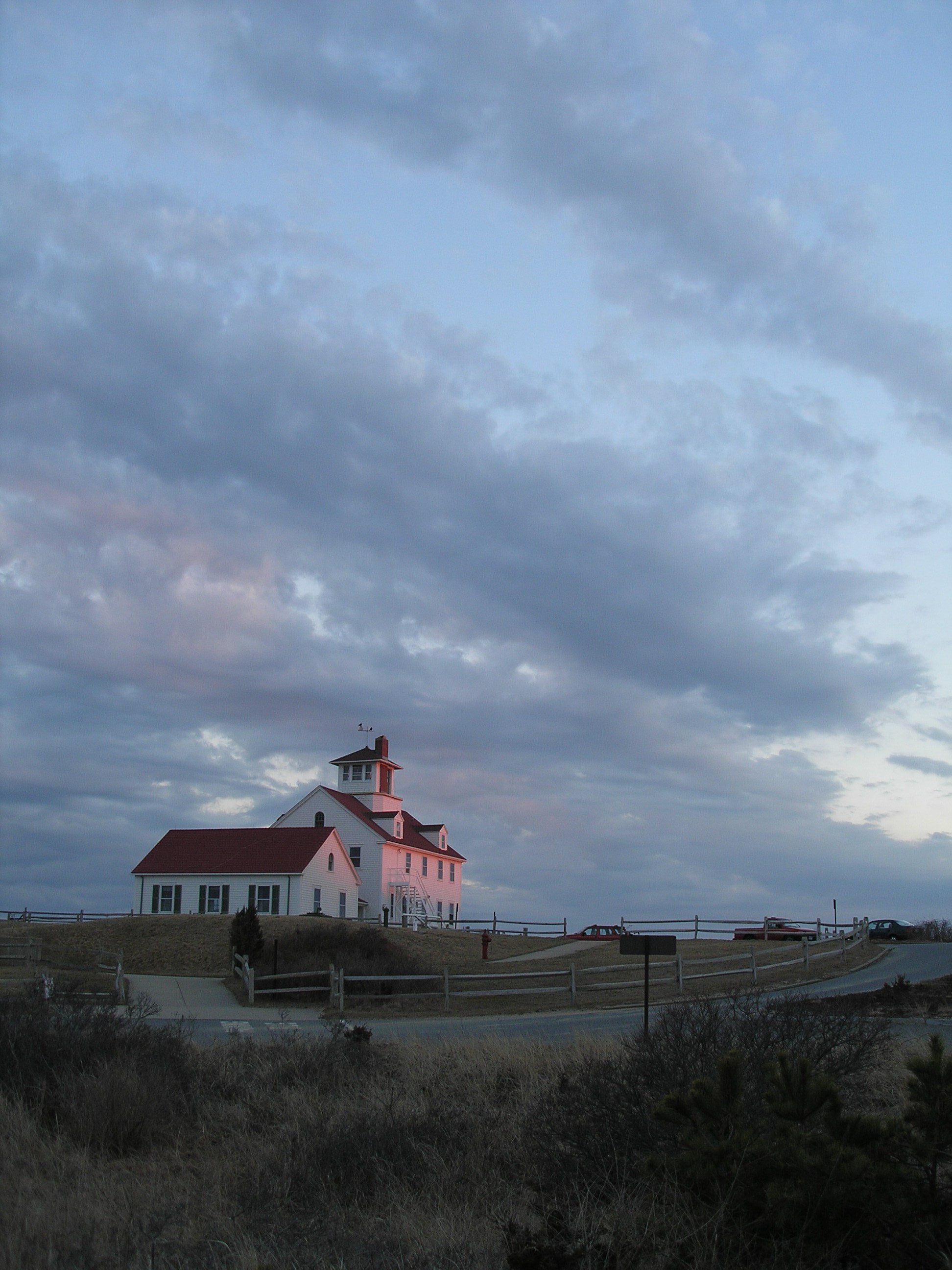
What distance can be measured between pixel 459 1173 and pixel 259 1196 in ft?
4.71

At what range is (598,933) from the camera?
54.0m

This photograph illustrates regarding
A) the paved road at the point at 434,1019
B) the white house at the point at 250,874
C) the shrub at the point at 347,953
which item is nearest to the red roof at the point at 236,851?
the white house at the point at 250,874

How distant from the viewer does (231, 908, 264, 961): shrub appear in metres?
34.2

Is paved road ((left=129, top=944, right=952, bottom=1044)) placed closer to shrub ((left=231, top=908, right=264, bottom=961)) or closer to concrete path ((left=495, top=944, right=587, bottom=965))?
shrub ((left=231, top=908, right=264, bottom=961))

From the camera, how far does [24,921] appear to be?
5581 centimetres

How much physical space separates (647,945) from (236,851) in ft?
141

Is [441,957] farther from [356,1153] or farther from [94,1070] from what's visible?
[356,1153]

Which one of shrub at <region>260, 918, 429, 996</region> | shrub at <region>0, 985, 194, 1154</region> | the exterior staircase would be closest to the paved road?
shrub at <region>0, 985, 194, 1154</region>

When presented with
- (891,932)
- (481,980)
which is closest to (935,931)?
(891,932)

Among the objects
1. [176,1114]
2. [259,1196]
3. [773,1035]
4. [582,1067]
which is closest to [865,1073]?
[773,1035]

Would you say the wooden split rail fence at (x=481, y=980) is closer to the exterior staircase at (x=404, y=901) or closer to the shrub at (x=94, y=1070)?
the shrub at (x=94, y=1070)

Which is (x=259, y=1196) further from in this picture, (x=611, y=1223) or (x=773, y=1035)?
(x=773, y=1035)

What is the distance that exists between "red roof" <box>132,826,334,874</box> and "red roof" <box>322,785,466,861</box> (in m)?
1.42

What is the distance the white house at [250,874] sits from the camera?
1987 inches
